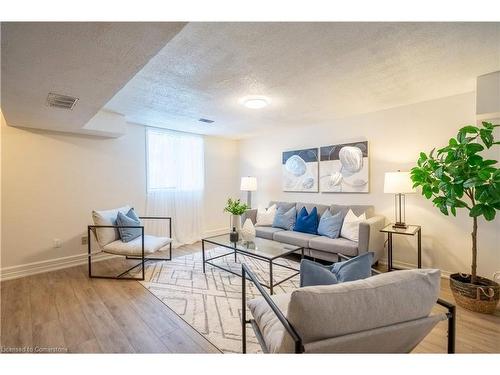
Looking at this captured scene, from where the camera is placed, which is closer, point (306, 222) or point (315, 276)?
point (315, 276)

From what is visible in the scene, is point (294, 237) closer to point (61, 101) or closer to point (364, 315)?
point (364, 315)

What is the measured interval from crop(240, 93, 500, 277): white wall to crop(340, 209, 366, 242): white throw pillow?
0.44 m

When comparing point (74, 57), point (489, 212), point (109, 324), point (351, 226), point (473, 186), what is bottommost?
point (109, 324)

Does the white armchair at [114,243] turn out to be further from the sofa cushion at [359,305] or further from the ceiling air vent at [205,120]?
the sofa cushion at [359,305]

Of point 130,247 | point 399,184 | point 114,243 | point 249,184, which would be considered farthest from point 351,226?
point 114,243

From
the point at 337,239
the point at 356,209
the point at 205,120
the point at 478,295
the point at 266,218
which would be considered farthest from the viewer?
the point at 266,218

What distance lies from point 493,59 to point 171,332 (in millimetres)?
3487

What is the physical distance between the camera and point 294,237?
11.5ft

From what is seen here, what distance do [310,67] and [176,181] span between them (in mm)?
3346

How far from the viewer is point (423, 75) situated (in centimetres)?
228

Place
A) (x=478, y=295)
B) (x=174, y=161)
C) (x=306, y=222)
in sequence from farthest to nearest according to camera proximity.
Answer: (x=174, y=161), (x=306, y=222), (x=478, y=295)

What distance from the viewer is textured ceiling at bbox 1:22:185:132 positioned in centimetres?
115
